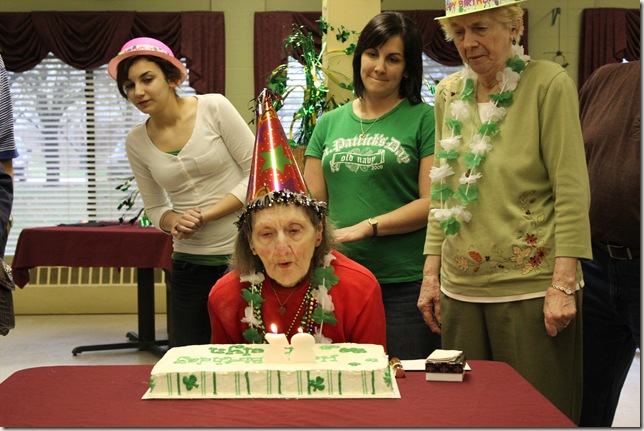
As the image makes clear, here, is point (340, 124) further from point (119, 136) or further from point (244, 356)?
point (119, 136)

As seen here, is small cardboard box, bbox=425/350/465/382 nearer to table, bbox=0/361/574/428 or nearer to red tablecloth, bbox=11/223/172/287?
table, bbox=0/361/574/428

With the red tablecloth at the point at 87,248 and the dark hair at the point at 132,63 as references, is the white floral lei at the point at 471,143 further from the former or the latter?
the red tablecloth at the point at 87,248

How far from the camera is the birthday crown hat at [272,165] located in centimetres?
185

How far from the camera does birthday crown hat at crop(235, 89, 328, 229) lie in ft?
5.90

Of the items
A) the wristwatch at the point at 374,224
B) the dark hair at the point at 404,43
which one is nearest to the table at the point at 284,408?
the wristwatch at the point at 374,224

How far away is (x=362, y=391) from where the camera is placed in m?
1.40

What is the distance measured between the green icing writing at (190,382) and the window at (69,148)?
5.74m

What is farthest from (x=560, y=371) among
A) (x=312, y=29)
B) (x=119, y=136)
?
(x=119, y=136)

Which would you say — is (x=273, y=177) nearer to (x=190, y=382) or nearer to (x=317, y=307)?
(x=317, y=307)

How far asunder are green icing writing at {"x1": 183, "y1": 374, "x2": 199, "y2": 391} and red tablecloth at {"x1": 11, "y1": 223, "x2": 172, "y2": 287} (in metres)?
3.31

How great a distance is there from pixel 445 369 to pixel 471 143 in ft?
2.04

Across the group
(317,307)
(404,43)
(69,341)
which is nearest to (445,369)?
(317,307)

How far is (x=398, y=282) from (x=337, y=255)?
376mm

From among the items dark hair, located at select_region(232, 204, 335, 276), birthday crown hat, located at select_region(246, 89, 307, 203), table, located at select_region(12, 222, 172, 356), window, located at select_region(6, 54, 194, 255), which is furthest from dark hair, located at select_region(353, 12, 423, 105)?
window, located at select_region(6, 54, 194, 255)
